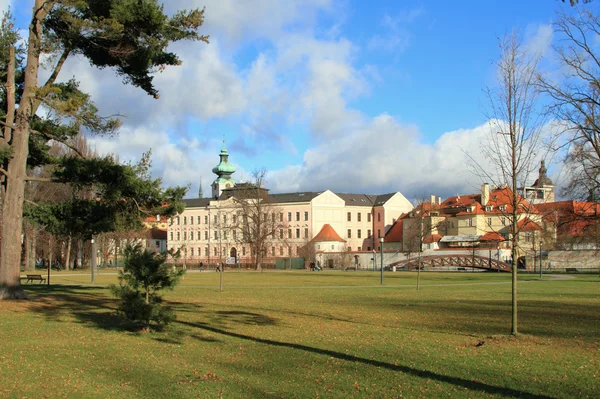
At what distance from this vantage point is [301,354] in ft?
37.3

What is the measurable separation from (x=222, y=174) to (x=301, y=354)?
11931cm

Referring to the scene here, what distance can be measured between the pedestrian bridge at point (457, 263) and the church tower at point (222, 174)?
2274 inches

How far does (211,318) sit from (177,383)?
872cm

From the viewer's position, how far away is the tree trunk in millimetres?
20531

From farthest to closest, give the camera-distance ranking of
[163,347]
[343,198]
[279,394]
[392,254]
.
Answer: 1. [343,198]
2. [392,254]
3. [163,347]
4. [279,394]

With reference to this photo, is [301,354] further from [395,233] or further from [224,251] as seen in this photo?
[224,251]

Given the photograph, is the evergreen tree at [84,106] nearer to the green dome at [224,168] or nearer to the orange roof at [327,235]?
the orange roof at [327,235]

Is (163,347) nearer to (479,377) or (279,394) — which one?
(279,394)

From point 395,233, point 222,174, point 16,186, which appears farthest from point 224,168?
point 16,186

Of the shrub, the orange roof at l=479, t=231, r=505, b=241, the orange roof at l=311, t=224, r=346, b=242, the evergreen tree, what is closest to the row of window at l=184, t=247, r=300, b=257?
the orange roof at l=311, t=224, r=346, b=242

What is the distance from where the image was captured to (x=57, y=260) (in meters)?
81.4

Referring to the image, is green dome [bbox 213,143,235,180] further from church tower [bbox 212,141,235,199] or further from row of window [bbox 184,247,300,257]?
row of window [bbox 184,247,300,257]

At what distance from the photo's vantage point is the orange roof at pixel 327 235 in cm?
10488

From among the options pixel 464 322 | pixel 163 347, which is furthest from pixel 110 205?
pixel 464 322
